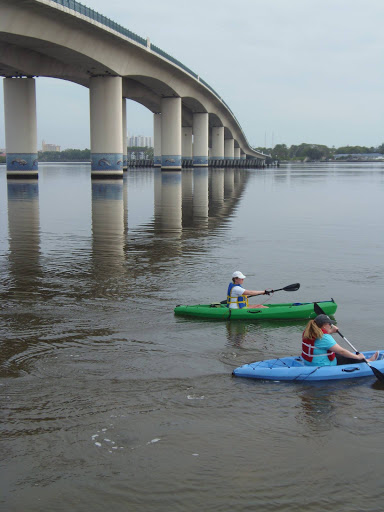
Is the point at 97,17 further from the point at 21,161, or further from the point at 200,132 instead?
the point at 200,132

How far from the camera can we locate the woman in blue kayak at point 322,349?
9.00 meters

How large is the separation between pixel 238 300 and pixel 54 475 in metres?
6.67

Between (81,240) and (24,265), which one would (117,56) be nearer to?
(81,240)

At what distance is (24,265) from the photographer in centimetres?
1655

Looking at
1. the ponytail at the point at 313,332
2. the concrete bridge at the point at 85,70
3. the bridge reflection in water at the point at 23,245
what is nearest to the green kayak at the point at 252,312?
the ponytail at the point at 313,332

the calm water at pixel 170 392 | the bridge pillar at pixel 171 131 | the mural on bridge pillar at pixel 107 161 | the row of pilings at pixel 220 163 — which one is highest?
the bridge pillar at pixel 171 131

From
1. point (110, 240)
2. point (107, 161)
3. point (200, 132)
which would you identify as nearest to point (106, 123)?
point (107, 161)

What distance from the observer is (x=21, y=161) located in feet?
200

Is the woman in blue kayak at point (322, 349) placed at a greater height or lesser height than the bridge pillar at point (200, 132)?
lesser

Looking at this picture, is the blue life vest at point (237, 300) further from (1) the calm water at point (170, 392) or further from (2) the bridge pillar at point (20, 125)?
(2) the bridge pillar at point (20, 125)

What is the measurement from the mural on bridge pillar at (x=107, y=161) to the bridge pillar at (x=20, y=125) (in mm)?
7960

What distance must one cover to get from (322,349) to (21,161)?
185ft

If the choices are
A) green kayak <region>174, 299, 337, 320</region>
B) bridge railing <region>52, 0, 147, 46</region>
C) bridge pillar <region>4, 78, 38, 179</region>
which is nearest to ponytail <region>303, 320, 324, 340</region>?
green kayak <region>174, 299, 337, 320</region>

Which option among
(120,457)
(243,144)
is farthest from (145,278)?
(243,144)
